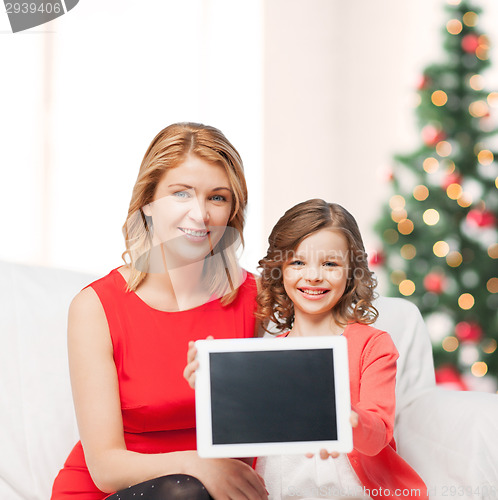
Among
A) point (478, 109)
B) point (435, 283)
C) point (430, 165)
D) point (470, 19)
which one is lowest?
point (435, 283)

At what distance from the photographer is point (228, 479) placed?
3.41ft

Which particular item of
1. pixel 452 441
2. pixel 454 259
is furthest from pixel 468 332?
pixel 452 441

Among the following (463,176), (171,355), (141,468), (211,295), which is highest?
(463,176)

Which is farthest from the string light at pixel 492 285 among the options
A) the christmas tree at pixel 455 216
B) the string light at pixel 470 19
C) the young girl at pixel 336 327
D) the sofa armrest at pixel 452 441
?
the young girl at pixel 336 327

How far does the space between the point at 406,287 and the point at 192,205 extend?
187cm

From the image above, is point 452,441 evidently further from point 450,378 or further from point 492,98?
point 492,98

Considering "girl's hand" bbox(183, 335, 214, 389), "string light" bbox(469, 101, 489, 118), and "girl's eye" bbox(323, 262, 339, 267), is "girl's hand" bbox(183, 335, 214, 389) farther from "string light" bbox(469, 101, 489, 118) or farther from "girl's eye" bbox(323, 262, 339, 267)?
"string light" bbox(469, 101, 489, 118)

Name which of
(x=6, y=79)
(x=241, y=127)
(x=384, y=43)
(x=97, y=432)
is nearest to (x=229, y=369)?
(x=97, y=432)

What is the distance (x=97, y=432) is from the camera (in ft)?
3.73

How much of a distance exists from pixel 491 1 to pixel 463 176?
3.68 ft

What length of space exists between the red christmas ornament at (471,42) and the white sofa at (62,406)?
69.2 inches

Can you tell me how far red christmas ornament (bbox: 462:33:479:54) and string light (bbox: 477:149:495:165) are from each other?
49 centimetres

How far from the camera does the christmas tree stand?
2.80m

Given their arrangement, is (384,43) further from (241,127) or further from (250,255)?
(250,255)
